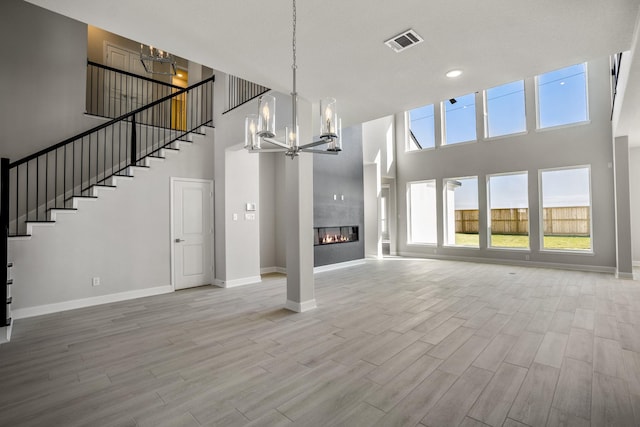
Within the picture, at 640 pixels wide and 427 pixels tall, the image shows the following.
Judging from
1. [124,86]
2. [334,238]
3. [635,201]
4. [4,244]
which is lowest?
[334,238]

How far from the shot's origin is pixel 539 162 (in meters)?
7.67

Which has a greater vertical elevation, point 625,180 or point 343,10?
point 343,10

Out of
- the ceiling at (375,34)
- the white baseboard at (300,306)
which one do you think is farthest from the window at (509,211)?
the white baseboard at (300,306)

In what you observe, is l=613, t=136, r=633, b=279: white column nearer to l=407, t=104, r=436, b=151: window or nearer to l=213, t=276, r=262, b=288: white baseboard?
l=407, t=104, r=436, b=151: window

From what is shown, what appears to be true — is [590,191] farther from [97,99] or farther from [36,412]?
[97,99]

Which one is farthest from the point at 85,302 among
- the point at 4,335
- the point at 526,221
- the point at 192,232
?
the point at 526,221

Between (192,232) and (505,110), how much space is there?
8617mm

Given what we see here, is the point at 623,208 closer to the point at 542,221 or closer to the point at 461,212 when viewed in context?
the point at 542,221

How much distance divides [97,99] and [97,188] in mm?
2724

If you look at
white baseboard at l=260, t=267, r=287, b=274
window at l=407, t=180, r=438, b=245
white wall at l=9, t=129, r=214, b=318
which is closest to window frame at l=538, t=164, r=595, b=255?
window at l=407, t=180, r=438, b=245

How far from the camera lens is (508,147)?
8133mm

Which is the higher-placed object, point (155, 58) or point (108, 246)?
point (155, 58)

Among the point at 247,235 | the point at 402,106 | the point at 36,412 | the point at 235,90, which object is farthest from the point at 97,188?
the point at 402,106

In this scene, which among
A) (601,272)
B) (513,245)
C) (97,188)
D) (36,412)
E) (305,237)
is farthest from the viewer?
(513,245)
